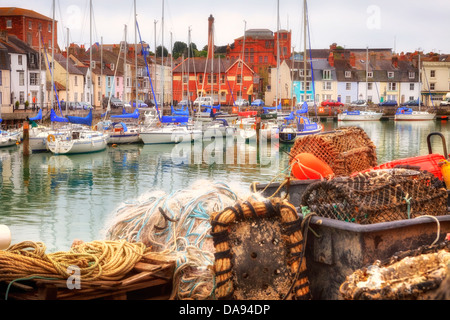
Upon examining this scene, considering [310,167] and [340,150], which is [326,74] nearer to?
[340,150]

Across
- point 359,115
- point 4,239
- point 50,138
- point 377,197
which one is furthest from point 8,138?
point 359,115

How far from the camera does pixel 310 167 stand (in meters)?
7.00

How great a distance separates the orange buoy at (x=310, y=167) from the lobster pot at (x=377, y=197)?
1429 millimetres

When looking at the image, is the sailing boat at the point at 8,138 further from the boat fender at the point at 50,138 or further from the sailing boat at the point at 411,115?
the sailing boat at the point at 411,115

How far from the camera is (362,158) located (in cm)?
786

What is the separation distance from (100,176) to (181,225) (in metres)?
21.6

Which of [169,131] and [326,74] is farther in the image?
[326,74]

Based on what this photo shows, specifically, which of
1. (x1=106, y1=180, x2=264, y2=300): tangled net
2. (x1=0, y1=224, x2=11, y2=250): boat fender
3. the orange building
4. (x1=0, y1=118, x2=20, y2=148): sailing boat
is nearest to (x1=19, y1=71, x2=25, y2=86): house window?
(x1=0, y1=118, x2=20, y2=148): sailing boat

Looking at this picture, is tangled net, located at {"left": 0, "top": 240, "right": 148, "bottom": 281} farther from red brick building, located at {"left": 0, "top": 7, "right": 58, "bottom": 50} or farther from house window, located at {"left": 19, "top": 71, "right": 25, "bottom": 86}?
red brick building, located at {"left": 0, "top": 7, "right": 58, "bottom": 50}

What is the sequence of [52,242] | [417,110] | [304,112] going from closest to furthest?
[52,242] → [304,112] → [417,110]

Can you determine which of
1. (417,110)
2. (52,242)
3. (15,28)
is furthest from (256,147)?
(15,28)
